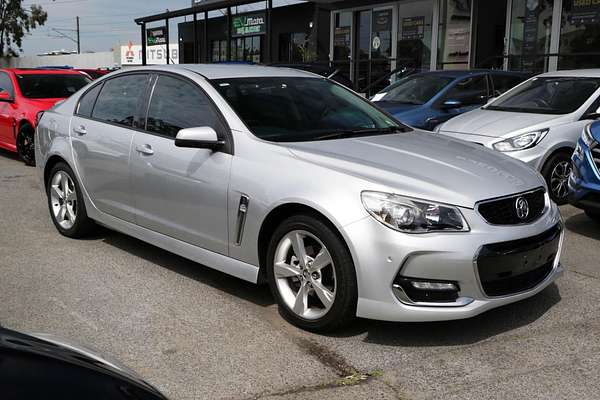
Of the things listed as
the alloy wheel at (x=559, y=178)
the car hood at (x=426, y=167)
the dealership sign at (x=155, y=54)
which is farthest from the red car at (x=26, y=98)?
the dealership sign at (x=155, y=54)

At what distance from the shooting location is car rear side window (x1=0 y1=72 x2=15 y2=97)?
35.7 ft

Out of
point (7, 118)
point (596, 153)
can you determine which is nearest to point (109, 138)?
point (596, 153)

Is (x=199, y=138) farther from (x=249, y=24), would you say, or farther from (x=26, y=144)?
(x=249, y=24)

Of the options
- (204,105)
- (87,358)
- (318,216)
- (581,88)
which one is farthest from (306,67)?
(87,358)

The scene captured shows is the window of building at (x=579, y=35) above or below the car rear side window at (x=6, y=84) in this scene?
above

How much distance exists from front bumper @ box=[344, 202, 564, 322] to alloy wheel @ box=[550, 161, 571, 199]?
4233 mm

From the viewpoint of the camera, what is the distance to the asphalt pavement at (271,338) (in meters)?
3.29

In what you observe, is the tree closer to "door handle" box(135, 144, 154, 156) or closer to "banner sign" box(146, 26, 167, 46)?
"banner sign" box(146, 26, 167, 46)

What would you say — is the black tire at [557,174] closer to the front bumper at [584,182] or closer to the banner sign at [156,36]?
the front bumper at [584,182]

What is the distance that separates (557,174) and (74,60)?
49576 millimetres

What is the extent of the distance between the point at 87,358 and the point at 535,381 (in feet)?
7.66

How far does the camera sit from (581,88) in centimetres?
816

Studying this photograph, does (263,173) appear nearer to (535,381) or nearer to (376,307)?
(376,307)

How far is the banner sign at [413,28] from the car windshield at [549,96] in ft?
32.9
